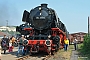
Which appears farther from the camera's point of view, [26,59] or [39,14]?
[39,14]

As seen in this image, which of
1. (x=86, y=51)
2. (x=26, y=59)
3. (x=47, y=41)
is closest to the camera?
(x=26, y=59)

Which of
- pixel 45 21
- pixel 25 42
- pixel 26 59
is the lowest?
pixel 26 59

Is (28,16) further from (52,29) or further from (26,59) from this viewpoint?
(26,59)

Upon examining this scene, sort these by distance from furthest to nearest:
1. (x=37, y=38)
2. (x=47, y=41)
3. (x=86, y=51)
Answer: (x=86, y=51), (x=37, y=38), (x=47, y=41)

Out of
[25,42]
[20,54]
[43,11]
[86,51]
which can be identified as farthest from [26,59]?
[86,51]

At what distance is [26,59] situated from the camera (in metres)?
17.3

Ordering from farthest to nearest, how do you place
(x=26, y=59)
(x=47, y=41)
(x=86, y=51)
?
(x=86, y=51) < (x=47, y=41) < (x=26, y=59)

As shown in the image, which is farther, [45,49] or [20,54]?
[20,54]

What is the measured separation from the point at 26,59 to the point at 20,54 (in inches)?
160

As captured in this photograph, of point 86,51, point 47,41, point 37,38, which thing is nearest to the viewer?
point 47,41

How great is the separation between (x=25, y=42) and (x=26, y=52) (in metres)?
1.73

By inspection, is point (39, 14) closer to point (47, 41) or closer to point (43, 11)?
point (43, 11)

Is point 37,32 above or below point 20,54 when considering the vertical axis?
above

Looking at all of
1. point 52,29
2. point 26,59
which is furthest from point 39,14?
point 26,59
